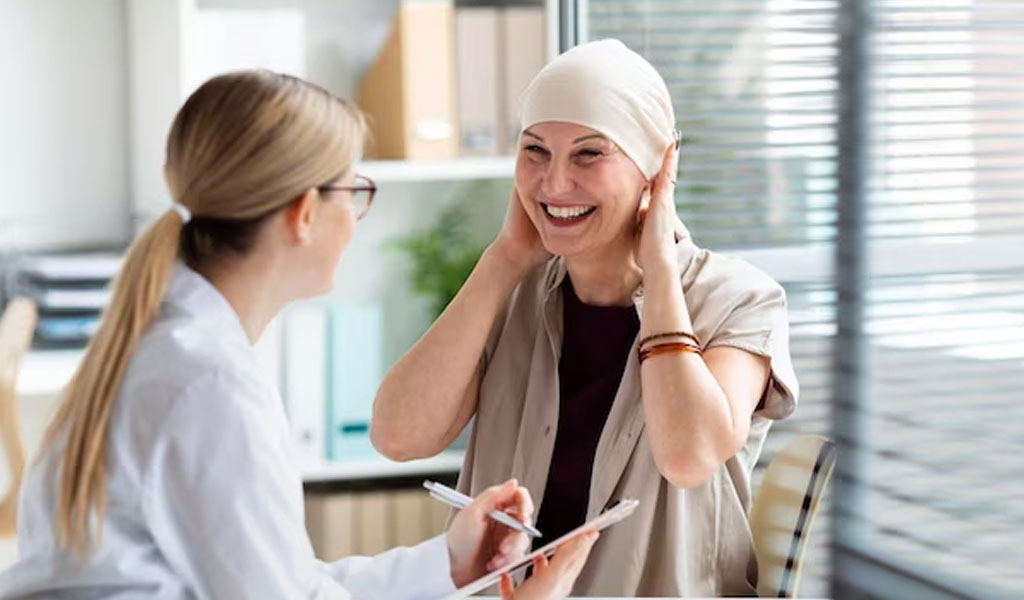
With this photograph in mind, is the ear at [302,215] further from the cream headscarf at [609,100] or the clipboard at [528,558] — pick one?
the cream headscarf at [609,100]

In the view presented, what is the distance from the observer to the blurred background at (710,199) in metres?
2.36

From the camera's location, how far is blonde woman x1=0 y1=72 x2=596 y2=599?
1.39m

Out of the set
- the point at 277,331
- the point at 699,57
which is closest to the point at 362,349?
the point at 277,331

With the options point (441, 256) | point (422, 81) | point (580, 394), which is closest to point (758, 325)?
point (580, 394)

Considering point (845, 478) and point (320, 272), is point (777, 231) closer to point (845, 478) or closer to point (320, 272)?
point (845, 478)

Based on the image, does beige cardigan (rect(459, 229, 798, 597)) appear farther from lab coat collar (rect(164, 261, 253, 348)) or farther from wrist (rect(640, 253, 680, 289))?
lab coat collar (rect(164, 261, 253, 348))

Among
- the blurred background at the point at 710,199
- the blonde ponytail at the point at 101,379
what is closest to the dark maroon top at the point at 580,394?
the blurred background at the point at 710,199

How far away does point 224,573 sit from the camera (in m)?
1.39

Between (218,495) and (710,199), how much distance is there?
2.19 meters

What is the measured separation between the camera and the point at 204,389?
1399 millimetres

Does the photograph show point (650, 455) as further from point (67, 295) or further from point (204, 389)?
point (67, 295)

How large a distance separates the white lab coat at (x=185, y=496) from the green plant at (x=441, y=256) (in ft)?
8.44

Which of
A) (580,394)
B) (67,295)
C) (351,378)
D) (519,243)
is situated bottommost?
(351,378)

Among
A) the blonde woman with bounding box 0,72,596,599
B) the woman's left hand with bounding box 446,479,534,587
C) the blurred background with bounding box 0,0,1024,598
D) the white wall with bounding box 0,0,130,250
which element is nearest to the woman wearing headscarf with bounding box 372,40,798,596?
the woman's left hand with bounding box 446,479,534,587
